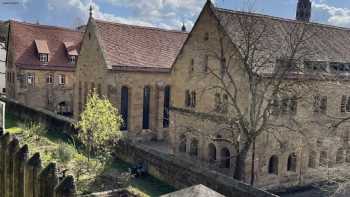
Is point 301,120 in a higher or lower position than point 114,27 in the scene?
lower

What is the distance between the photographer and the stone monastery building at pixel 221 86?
86.2 ft

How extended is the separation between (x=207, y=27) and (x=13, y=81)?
1211 inches

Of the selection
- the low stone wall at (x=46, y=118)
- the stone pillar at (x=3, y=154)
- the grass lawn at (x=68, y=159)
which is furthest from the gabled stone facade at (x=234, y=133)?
the stone pillar at (x=3, y=154)

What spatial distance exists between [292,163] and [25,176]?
2604cm

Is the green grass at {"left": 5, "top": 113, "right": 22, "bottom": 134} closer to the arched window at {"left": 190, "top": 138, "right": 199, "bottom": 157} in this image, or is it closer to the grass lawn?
the grass lawn

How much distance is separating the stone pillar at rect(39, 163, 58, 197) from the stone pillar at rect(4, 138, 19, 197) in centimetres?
95

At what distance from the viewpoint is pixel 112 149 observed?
2591cm

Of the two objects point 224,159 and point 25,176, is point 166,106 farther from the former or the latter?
point 25,176

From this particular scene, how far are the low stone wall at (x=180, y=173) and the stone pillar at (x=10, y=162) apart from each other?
41.9 feet

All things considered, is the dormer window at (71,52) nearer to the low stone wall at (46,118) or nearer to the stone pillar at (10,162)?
the low stone wall at (46,118)

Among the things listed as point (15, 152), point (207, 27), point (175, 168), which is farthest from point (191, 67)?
point (15, 152)

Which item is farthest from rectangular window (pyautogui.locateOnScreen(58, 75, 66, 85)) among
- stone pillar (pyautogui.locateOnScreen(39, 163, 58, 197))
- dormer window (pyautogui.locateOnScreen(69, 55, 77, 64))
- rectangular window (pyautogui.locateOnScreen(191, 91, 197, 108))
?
stone pillar (pyautogui.locateOnScreen(39, 163, 58, 197))

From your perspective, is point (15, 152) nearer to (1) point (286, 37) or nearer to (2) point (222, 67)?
(2) point (222, 67)

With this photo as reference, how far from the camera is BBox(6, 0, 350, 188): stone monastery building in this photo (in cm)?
2628
